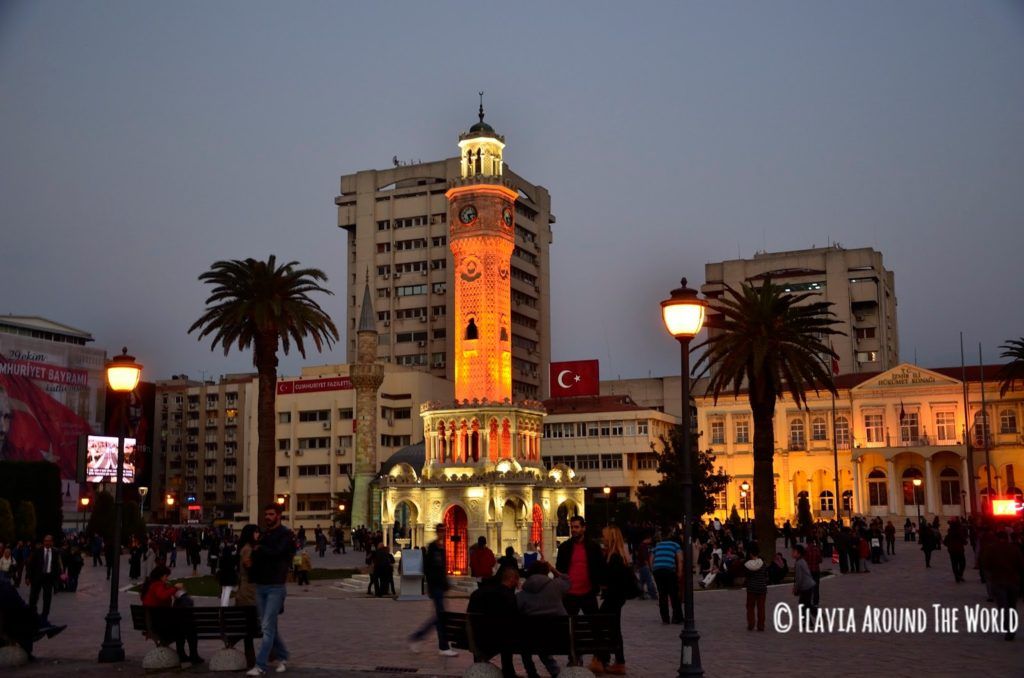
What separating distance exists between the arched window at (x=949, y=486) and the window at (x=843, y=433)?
286 inches

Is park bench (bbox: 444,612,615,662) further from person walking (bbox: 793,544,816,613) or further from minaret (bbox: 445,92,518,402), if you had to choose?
Answer: minaret (bbox: 445,92,518,402)

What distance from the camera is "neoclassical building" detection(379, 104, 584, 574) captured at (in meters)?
49.9

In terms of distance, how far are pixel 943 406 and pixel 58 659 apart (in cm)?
7579


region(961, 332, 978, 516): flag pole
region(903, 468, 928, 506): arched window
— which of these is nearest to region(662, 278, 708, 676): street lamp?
region(961, 332, 978, 516): flag pole

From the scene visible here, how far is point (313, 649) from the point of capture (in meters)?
18.3

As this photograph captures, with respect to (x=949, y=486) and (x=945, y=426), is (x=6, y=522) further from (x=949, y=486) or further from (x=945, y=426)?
(x=945, y=426)

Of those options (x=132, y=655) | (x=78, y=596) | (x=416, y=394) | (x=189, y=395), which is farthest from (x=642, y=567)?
(x=189, y=395)

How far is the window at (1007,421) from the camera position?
262 ft

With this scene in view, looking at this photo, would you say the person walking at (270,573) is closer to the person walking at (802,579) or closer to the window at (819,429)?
the person walking at (802,579)

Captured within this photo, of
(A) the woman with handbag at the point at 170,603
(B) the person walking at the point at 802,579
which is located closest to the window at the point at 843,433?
(B) the person walking at the point at 802,579

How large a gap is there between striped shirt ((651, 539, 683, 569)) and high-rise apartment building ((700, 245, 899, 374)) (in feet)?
293

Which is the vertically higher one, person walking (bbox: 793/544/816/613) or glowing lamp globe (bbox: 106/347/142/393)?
glowing lamp globe (bbox: 106/347/142/393)

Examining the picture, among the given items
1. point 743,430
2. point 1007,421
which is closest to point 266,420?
point 743,430

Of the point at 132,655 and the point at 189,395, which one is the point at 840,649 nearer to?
the point at 132,655
